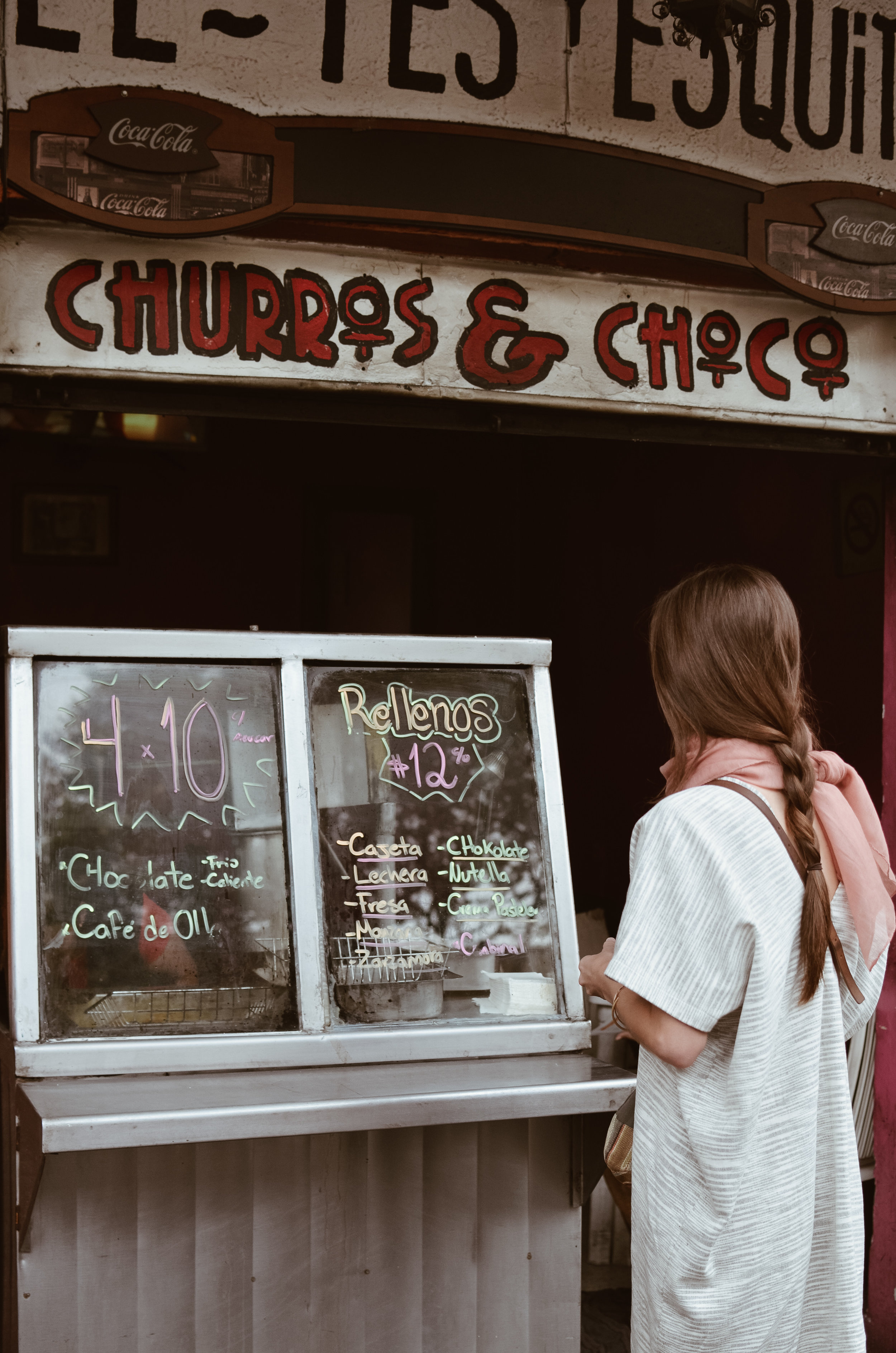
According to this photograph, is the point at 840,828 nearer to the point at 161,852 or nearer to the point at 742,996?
the point at 742,996

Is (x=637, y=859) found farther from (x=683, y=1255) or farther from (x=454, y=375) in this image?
Answer: (x=454, y=375)

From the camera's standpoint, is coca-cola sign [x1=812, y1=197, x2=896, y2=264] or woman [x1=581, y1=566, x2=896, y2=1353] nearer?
woman [x1=581, y1=566, x2=896, y2=1353]

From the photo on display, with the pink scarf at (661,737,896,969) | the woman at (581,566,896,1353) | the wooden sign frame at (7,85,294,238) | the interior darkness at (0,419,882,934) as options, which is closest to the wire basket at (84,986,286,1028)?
the woman at (581,566,896,1353)

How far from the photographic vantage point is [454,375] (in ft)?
10.7

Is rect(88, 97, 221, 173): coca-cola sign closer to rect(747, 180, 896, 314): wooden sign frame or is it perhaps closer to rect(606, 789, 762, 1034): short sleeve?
rect(747, 180, 896, 314): wooden sign frame

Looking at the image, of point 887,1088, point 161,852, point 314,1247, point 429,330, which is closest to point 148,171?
point 429,330

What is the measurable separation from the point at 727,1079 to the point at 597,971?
367 millimetres

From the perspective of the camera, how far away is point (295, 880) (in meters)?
2.62

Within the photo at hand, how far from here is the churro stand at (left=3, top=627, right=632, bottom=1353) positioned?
244 centimetres

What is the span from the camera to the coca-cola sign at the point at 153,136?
9.62ft

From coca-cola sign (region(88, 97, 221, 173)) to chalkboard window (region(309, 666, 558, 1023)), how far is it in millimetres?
1393

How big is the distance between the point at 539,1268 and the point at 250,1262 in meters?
0.70

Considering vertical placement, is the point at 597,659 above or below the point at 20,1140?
above

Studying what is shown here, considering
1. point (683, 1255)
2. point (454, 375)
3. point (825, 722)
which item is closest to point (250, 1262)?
point (683, 1255)
